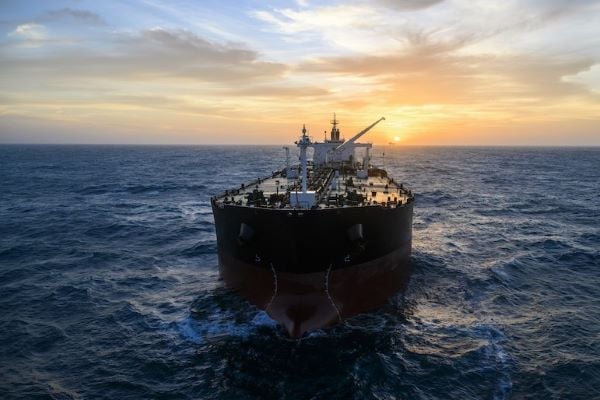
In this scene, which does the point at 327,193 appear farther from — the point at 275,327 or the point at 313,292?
the point at 275,327

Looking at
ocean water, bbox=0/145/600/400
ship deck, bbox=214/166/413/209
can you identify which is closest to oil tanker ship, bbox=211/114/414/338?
ship deck, bbox=214/166/413/209

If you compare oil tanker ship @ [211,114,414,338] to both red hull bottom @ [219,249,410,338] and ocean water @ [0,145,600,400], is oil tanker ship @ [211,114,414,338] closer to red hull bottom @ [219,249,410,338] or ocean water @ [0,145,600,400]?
red hull bottom @ [219,249,410,338]

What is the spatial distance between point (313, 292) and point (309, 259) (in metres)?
1.93

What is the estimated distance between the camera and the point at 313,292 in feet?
74.7

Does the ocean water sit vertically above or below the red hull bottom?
below

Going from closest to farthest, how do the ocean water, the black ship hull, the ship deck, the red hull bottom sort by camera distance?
the ocean water → the black ship hull → the red hull bottom → the ship deck

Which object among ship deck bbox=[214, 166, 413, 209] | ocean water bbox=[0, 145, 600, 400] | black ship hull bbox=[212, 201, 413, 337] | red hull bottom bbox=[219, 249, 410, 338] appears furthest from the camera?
ship deck bbox=[214, 166, 413, 209]

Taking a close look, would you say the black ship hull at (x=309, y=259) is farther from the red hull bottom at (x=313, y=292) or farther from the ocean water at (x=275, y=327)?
the ocean water at (x=275, y=327)

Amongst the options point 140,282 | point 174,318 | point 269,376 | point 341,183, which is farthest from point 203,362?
point 341,183

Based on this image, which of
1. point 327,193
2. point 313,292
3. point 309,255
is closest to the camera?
point 309,255

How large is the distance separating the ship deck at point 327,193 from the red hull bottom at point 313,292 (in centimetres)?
399

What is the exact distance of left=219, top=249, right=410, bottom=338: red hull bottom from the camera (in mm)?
22688

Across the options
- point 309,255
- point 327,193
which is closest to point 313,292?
point 309,255

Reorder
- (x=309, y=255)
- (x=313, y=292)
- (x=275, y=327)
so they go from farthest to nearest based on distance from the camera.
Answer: (x=275, y=327), (x=313, y=292), (x=309, y=255)
